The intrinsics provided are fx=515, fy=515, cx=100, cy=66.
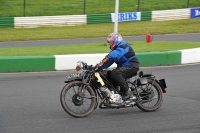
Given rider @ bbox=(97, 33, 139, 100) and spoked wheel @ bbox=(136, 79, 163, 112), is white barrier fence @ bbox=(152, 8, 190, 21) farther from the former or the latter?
rider @ bbox=(97, 33, 139, 100)

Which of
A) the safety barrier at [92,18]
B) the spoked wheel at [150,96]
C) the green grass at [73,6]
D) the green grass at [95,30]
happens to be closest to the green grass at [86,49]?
the spoked wheel at [150,96]

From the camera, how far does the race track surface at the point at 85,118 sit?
7.82 meters

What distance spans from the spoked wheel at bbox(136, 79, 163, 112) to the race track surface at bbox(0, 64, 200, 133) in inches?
5.1

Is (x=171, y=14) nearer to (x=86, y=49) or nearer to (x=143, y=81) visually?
(x=86, y=49)

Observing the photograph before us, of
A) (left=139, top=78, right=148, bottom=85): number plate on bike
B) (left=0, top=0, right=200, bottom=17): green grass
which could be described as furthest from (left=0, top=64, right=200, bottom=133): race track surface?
(left=0, top=0, right=200, bottom=17): green grass

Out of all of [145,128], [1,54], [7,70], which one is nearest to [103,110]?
[145,128]

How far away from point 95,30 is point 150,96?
19401 mm

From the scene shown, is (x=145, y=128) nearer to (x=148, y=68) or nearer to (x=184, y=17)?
(x=148, y=68)

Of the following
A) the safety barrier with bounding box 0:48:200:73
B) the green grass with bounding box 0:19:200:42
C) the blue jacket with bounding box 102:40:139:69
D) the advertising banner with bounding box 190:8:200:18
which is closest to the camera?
the blue jacket with bounding box 102:40:139:69

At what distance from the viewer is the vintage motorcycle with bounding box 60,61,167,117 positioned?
337 inches

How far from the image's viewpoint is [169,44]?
18.9 meters

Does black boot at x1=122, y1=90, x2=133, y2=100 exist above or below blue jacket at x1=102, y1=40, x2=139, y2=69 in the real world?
below

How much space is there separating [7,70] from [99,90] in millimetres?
5359

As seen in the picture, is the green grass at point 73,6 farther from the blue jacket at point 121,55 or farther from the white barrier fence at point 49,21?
the blue jacket at point 121,55
